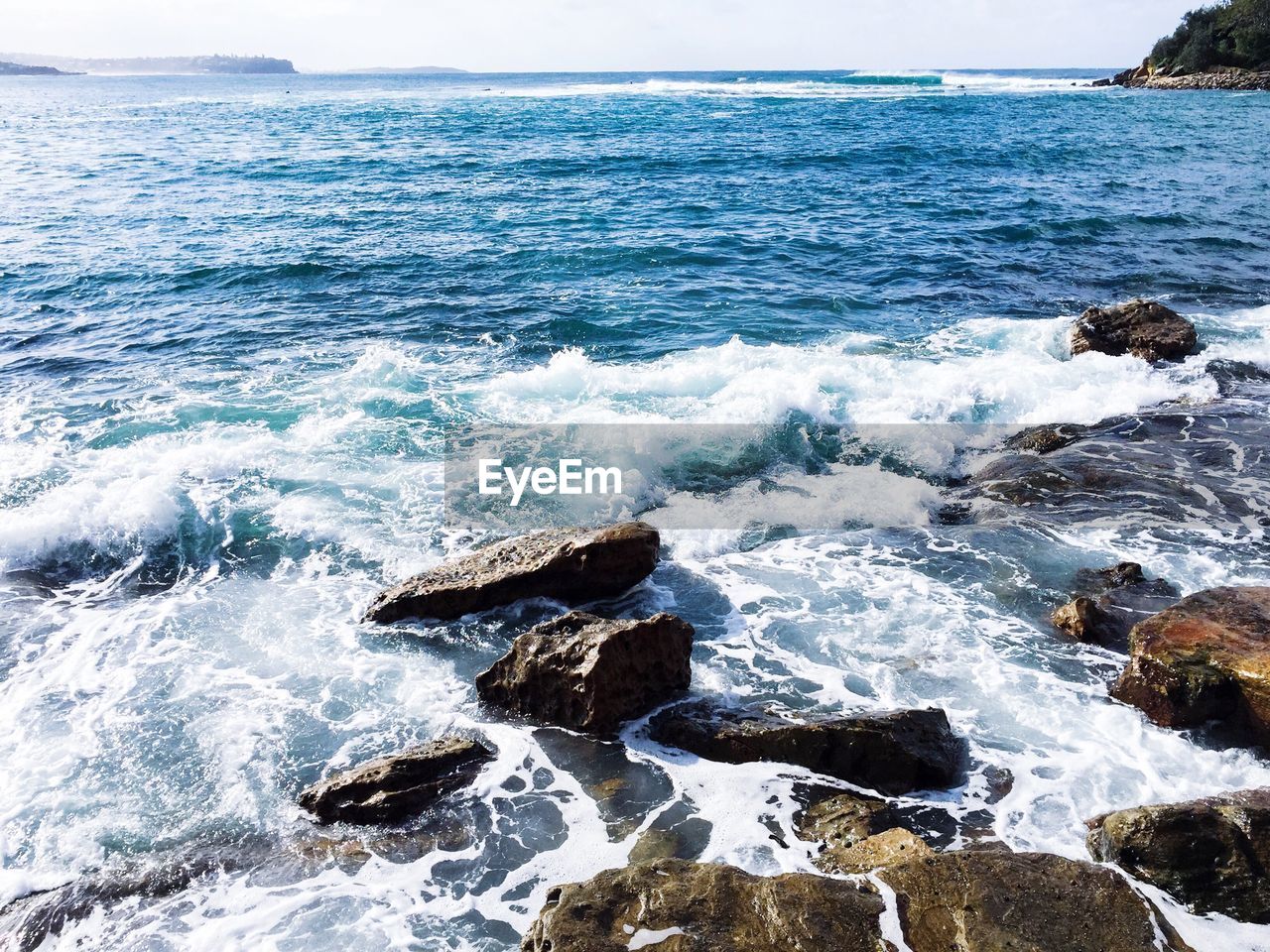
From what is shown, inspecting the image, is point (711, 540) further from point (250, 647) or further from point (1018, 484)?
point (250, 647)

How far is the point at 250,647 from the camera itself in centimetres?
796

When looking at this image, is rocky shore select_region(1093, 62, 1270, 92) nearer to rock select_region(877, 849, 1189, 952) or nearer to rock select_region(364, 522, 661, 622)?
rock select_region(364, 522, 661, 622)

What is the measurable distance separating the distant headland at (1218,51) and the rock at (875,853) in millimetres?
74577

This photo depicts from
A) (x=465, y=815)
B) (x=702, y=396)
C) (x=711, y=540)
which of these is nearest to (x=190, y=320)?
(x=702, y=396)

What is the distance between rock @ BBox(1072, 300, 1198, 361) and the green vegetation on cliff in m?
64.8

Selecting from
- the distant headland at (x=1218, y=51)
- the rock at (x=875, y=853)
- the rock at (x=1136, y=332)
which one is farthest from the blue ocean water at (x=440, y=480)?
the distant headland at (x=1218, y=51)

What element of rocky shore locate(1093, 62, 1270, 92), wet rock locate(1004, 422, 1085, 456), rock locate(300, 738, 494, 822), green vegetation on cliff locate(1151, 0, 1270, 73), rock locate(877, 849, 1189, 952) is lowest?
rock locate(300, 738, 494, 822)

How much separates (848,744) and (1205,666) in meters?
2.87

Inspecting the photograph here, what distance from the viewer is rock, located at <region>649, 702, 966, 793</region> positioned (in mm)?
5973

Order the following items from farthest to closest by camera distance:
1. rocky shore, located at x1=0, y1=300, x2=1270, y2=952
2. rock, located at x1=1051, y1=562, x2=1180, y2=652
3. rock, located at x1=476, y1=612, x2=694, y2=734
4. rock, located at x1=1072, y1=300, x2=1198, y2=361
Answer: rock, located at x1=1072, y1=300, x2=1198, y2=361
rock, located at x1=1051, y1=562, x2=1180, y2=652
rock, located at x1=476, y1=612, x2=694, y2=734
rocky shore, located at x1=0, y1=300, x2=1270, y2=952

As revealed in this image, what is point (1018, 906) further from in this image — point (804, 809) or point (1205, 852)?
point (804, 809)

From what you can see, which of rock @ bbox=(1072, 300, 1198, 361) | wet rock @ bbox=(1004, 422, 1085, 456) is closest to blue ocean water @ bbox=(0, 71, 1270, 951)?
rock @ bbox=(1072, 300, 1198, 361)

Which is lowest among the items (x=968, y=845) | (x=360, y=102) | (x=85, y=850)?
(x=85, y=850)

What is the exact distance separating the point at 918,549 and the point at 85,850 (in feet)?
26.2
